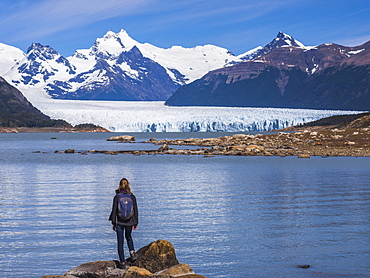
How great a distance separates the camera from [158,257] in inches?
528

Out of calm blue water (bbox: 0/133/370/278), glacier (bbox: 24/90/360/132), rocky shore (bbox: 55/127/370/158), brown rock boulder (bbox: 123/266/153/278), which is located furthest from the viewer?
glacier (bbox: 24/90/360/132)

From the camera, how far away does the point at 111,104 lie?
547ft

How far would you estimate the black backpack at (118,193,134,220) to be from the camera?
13055 millimetres

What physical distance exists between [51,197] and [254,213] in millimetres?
10330

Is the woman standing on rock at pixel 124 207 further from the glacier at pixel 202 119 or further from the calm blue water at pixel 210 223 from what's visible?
the glacier at pixel 202 119

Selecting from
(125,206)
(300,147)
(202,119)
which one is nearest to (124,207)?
(125,206)

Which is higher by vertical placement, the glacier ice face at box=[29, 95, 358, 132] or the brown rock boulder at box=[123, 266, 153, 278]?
the glacier ice face at box=[29, 95, 358, 132]

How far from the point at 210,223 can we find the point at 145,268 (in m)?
6.62

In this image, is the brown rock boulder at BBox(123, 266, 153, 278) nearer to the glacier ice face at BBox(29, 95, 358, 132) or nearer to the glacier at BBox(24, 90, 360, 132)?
the glacier at BBox(24, 90, 360, 132)

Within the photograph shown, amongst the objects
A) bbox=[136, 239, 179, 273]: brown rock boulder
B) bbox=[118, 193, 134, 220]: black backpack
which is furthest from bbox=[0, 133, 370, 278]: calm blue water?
bbox=[118, 193, 134, 220]: black backpack

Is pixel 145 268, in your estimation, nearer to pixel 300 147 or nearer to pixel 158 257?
Result: pixel 158 257

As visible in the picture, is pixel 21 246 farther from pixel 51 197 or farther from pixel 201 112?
pixel 201 112

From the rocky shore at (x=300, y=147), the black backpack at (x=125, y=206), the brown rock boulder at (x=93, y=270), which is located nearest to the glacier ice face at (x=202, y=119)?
the rocky shore at (x=300, y=147)

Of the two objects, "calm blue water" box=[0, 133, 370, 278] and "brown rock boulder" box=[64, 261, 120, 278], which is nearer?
"brown rock boulder" box=[64, 261, 120, 278]
